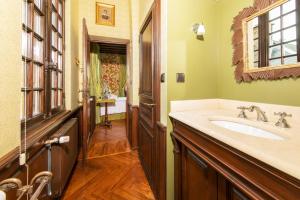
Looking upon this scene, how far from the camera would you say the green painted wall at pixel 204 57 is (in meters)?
1.29

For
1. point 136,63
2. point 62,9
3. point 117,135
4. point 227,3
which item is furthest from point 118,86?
→ point 227,3

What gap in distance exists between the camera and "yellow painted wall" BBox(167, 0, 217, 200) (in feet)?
4.28

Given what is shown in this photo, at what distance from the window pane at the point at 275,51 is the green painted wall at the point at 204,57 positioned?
0.61 feet

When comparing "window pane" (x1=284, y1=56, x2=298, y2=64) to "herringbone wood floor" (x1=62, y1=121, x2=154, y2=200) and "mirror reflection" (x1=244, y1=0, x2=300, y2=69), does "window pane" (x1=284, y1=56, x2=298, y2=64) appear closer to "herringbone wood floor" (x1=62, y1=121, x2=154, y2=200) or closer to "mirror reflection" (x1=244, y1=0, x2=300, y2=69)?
"mirror reflection" (x1=244, y1=0, x2=300, y2=69)

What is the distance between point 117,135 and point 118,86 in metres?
2.48

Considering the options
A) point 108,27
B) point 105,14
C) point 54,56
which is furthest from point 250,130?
point 105,14

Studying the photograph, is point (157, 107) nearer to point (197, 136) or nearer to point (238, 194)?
point (197, 136)

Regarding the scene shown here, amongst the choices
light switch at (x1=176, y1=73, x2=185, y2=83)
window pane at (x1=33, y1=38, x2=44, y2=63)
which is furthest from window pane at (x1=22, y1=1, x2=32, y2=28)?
light switch at (x1=176, y1=73, x2=185, y2=83)

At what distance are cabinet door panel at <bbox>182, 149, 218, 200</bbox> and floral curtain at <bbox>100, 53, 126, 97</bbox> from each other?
4.82 metres

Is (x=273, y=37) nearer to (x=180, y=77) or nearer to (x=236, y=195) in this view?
(x=180, y=77)

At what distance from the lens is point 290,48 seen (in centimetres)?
A: 97

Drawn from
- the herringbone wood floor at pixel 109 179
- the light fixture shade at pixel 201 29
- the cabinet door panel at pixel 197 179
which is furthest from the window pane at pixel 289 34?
the herringbone wood floor at pixel 109 179

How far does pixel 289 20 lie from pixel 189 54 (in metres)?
0.67

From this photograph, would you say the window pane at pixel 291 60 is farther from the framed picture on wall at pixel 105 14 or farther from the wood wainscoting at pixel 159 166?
the framed picture on wall at pixel 105 14
